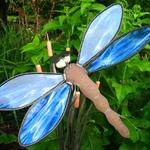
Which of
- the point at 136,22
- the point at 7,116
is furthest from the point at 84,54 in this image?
the point at 7,116

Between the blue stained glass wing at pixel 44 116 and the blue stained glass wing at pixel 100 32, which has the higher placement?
the blue stained glass wing at pixel 100 32

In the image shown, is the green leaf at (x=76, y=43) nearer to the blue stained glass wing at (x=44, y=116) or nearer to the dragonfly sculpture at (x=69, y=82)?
the dragonfly sculpture at (x=69, y=82)

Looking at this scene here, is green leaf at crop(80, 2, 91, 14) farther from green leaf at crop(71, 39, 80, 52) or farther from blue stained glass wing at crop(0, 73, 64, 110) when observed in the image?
blue stained glass wing at crop(0, 73, 64, 110)

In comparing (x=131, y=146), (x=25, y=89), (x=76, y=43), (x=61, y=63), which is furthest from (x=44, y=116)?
(x=131, y=146)

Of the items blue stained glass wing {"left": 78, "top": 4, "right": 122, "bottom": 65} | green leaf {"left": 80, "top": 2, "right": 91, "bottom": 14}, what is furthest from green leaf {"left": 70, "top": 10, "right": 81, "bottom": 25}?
blue stained glass wing {"left": 78, "top": 4, "right": 122, "bottom": 65}

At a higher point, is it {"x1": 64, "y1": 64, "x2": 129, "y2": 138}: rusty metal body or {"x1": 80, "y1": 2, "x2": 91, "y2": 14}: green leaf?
{"x1": 80, "y1": 2, "x2": 91, "y2": 14}: green leaf

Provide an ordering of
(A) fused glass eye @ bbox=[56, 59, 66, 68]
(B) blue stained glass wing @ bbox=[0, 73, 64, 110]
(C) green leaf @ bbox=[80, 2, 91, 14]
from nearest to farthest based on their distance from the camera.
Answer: (B) blue stained glass wing @ bbox=[0, 73, 64, 110]
(A) fused glass eye @ bbox=[56, 59, 66, 68]
(C) green leaf @ bbox=[80, 2, 91, 14]

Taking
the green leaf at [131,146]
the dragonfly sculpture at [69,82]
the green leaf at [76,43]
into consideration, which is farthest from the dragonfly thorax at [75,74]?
the green leaf at [131,146]

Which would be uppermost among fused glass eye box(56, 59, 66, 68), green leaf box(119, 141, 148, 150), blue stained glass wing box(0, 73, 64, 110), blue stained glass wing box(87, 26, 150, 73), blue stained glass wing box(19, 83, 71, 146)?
blue stained glass wing box(87, 26, 150, 73)

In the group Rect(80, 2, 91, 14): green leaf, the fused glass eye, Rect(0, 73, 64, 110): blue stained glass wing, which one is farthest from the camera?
Rect(80, 2, 91, 14): green leaf
